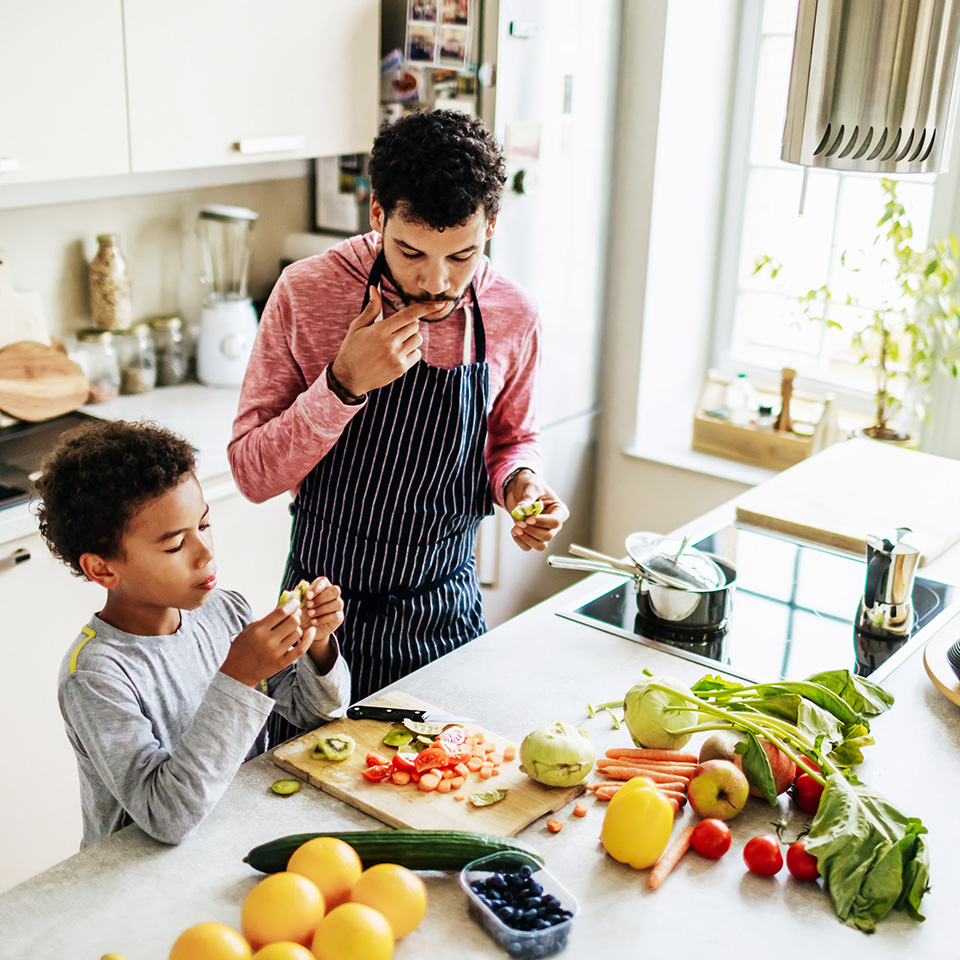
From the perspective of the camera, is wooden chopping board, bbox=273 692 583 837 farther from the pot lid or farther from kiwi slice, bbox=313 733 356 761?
the pot lid

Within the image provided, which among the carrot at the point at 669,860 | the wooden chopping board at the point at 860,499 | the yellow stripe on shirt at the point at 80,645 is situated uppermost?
the yellow stripe on shirt at the point at 80,645

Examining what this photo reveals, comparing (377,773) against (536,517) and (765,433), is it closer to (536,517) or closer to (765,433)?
(536,517)

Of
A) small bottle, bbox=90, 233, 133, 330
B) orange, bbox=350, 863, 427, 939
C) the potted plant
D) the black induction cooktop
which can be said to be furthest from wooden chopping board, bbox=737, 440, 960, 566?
small bottle, bbox=90, 233, 133, 330

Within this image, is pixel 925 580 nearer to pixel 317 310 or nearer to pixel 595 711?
pixel 595 711

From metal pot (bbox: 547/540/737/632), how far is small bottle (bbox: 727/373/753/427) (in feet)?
5.33

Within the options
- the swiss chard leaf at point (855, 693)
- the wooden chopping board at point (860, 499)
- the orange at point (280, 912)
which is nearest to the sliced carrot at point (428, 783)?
the orange at point (280, 912)

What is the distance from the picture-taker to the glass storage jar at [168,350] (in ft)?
9.02

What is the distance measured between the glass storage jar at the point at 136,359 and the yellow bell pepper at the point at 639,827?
188 centimetres

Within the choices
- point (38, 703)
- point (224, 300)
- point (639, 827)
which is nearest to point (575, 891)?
point (639, 827)

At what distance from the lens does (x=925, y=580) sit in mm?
1940

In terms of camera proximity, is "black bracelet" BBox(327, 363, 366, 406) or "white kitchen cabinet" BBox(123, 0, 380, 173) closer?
"black bracelet" BBox(327, 363, 366, 406)

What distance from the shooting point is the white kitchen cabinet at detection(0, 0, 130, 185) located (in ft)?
6.48

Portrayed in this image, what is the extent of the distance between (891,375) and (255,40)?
1779 mm

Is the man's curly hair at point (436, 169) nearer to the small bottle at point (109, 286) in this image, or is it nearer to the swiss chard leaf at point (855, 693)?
the swiss chard leaf at point (855, 693)
